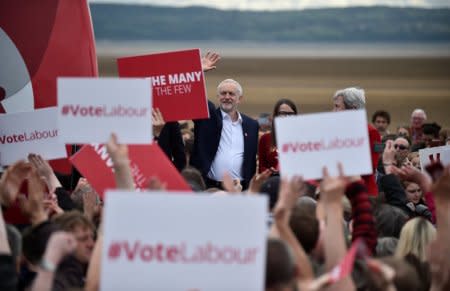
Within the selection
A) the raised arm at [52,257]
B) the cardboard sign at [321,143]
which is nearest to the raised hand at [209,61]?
the cardboard sign at [321,143]

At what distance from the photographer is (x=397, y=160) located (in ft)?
40.2

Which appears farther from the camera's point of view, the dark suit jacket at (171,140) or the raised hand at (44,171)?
the dark suit jacket at (171,140)

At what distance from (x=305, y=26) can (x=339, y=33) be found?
5628 mm

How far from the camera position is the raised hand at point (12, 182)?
302 inches

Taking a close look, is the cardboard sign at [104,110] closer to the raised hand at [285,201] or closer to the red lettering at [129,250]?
the raised hand at [285,201]

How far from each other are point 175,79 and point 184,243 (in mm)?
4850

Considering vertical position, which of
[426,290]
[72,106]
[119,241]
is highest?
[72,106]

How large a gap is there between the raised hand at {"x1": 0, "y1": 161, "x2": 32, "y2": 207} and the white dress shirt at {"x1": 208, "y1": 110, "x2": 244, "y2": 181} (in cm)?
371

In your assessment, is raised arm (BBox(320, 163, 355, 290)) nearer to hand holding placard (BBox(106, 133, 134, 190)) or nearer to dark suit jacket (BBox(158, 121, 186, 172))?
Answer: hand holding placard (BBox(106, 133, 134, 190))

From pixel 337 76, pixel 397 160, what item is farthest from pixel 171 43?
pixel 397 160

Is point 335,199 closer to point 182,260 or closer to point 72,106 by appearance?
point 182,260

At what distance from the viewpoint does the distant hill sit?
12769 centimetres

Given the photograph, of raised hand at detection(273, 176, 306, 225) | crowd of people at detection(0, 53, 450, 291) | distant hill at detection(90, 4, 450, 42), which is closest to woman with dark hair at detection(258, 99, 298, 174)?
crowd of people at detection(0, 53, 450, 291)

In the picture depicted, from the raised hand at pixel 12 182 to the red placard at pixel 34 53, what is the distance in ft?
13.2
